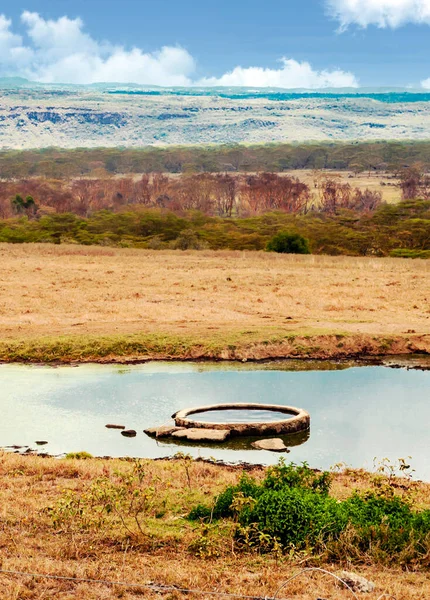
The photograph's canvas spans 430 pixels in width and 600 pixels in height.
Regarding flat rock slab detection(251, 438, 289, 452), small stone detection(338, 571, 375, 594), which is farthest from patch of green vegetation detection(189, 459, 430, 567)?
flat rock slab detection(251, 438, 289, 452)

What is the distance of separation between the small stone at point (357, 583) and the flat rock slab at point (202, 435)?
6.62 metres

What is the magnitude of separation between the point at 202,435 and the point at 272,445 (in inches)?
48.5

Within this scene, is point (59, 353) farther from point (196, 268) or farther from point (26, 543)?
point (196, 268)

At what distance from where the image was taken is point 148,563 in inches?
329

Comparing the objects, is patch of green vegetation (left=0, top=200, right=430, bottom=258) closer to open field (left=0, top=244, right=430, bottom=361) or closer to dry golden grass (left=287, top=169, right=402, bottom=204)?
open field (left=0, top=244, right=430, bottom=361)

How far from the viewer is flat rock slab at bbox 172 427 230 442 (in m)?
14.4

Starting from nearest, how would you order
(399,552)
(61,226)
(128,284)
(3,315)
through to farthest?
1. (399,552)
2. (3,315)
3. (128,284)
4. (61,226)

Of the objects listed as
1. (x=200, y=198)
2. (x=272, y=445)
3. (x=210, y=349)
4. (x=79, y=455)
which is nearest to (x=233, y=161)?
(x=200, y=198)

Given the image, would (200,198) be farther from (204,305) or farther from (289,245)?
(204,305)

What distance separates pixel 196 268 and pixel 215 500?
28.7 m

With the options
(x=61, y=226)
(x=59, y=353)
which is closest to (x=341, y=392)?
(x=59, y=353)

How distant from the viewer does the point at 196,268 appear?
3859 centimetres

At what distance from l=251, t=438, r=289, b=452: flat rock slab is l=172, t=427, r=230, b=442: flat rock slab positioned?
55cm

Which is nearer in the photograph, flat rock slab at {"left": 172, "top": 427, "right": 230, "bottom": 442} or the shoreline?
flat rock slab at {"left": 172, "top": 427, "right": 230, "bottom": 442}
